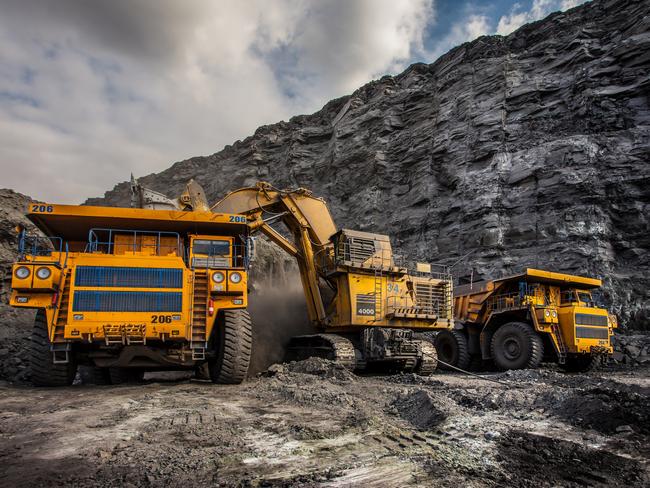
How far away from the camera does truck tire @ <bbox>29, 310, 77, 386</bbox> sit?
7453 mm

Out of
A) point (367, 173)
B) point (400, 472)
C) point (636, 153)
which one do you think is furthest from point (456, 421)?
point (367, 173)

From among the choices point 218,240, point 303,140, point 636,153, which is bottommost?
point 218,240

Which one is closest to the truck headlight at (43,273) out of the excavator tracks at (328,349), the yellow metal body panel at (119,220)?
the yellow metal body panel at (119,220)

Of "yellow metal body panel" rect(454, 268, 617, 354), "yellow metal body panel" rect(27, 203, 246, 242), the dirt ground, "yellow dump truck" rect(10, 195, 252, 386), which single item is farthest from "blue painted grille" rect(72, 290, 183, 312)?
"yellow metal body panel" rect(454, 268, 617, 354)

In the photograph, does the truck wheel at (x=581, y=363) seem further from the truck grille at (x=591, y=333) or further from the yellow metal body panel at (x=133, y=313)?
the yellow metal body panel at (x=133, y=313)

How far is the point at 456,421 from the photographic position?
513 cm

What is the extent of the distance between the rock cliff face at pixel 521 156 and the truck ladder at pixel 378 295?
1260cm

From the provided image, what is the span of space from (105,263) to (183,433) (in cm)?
419

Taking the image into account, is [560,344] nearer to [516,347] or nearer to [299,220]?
[516,347]

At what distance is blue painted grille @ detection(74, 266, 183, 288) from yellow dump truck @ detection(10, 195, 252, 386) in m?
0.01

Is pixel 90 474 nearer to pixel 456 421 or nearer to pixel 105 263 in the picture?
pixel 456 421

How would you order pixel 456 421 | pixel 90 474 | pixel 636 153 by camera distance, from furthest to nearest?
pixel 636 153 → pixel 456 421 → pixel 90 474

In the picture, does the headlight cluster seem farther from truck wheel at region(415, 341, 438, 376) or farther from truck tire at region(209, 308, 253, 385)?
truck wheel at region(415, 341, 438, 376)

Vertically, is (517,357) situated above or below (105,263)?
below
